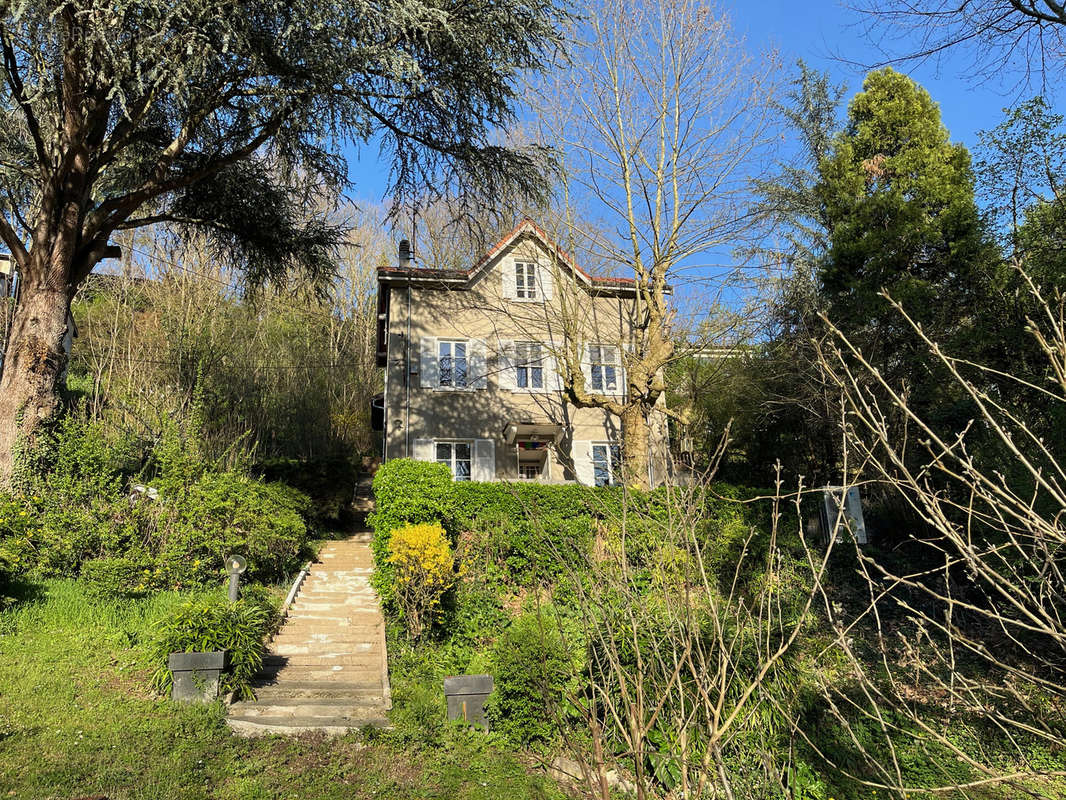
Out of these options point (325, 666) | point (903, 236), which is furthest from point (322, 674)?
point (903, 236)

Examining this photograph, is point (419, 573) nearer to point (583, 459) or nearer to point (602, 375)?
point (583, 459)

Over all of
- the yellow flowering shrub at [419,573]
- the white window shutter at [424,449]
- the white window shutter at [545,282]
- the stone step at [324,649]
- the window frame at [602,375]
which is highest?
the white window shutter at [545,282]

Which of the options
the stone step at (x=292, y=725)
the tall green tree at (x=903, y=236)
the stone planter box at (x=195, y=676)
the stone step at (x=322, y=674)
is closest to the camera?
the stone step at (x=292, y=725)

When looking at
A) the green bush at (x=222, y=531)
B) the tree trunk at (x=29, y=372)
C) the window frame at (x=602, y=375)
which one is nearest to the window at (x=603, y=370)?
the window frame at (x=602, y=375)

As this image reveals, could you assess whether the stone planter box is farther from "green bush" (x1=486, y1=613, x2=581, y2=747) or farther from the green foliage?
the green foliage

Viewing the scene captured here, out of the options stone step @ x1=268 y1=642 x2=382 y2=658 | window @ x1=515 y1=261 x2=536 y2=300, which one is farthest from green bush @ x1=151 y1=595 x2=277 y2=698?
window @ x1=515 y1=261 x2=536 y2=300

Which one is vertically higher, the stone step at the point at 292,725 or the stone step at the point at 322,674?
the stone step at the point at 322,674

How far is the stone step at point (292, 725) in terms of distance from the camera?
849 centimetres

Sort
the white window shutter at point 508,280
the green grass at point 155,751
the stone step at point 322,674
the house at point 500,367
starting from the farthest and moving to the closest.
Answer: the white window shutter at point 508,280 < the house at point 500,367 < the stone step at point 322,674 < the green grass at point 155,751

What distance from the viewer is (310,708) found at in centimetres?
924

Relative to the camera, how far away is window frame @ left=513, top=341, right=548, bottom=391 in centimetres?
2002

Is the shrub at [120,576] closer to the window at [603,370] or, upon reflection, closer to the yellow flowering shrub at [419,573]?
the yellow flowering shrub at [419,573]

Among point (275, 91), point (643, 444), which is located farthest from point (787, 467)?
point (275, 91)

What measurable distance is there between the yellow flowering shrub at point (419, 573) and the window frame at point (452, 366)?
7.84 metres
